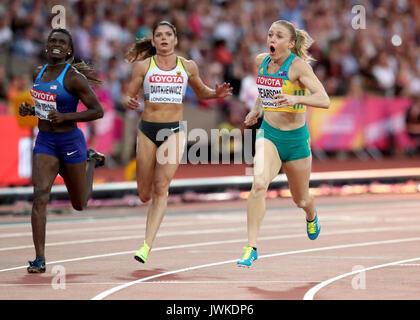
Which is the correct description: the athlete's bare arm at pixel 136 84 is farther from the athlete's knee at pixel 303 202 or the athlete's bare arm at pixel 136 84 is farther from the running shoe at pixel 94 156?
the athlete's knee at pixel 303 202

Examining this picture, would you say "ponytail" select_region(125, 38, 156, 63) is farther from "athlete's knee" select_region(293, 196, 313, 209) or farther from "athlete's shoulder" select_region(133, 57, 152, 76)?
"athlete's knee" select_region(293, 196, 313, 209)

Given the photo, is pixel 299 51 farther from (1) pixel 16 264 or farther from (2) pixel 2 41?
(2) pixel 2 41

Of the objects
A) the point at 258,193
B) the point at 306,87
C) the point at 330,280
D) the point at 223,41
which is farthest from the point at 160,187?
the point at 223,41

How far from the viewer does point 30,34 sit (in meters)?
21.7

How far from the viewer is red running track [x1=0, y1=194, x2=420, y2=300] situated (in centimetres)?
941

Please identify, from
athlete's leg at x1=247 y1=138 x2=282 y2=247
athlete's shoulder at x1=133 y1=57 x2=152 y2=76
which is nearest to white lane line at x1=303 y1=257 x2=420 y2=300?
athlete's leg at x1=247 y1=138 x2=282 y2=247

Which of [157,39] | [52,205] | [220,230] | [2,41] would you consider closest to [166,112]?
[157,39]

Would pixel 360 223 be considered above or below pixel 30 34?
below

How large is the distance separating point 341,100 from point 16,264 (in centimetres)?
1516

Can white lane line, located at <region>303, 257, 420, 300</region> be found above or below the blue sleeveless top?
below

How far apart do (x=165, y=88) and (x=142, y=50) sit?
673 mm

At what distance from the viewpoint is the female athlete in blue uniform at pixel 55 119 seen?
1048 centimetres

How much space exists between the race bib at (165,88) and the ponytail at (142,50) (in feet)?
1.63

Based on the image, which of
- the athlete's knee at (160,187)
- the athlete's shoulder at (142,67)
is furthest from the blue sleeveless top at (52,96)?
the athlete's knee at (160,187)
